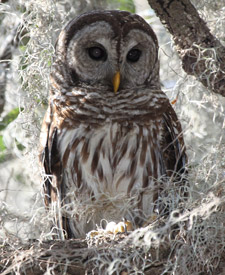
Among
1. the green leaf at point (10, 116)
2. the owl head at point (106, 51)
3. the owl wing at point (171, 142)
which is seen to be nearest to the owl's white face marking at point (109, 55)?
the owl head at point (106, 51)

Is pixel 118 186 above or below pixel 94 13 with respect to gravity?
below

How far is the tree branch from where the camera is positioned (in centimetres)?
338

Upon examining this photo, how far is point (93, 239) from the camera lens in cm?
300

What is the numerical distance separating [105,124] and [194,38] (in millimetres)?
788

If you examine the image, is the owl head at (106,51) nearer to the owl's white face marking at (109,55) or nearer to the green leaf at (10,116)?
the owl's white face marking at (109,55)

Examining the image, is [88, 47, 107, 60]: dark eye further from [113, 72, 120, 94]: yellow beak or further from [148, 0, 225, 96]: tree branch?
[148, 0, 225, 96]: tree branch

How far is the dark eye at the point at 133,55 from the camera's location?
394 cm

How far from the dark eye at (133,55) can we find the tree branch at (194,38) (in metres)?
0.51

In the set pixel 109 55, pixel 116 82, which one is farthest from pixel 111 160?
pixel 109 55

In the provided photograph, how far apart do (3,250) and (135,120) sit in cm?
125

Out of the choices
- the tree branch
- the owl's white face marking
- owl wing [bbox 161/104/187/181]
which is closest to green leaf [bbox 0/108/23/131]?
the owl's white face marking

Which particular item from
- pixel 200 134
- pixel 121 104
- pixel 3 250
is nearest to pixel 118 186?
pixel 121 104

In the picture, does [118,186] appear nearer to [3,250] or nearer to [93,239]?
[93,239]

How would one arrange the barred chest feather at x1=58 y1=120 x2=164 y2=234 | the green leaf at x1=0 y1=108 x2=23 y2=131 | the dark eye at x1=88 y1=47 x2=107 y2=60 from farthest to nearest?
1. the green leaf at x1=0 y1=108 x2=23 y2=131
2. the dark eye at x1=88 y1=47 x2=107 y2=60
3. the barred chest feather at x1=58 y1=120 x2=164 y2=234
